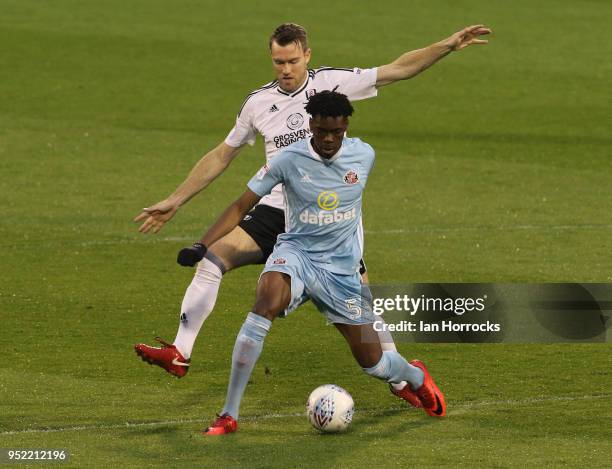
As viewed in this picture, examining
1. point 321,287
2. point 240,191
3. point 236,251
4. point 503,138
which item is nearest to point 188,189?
point 236,251

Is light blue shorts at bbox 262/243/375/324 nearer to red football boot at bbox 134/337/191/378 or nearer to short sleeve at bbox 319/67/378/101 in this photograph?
red football boot at bbox 134/337/191/378

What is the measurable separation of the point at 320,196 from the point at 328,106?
0.53 metres

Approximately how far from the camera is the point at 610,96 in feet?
80.2

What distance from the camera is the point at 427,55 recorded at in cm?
1022

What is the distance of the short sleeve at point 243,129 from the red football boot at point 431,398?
2.06 metres

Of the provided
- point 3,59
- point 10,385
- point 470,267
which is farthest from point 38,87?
point 10,385

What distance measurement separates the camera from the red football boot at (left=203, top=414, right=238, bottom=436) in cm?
886

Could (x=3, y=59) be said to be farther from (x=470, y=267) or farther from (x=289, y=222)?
(x=289, y=222)

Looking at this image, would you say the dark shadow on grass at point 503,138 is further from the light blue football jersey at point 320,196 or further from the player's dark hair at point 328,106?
the player's dark hair at point 328,106

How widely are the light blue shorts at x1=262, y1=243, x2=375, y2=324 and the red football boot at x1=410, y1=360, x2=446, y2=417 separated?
0.59 meters

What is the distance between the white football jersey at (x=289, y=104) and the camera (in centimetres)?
1023

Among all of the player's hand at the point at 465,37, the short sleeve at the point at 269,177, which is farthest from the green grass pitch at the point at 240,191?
the player's hand at the point at 465,37

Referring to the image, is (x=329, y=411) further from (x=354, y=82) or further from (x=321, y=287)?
(x=354, y=82)

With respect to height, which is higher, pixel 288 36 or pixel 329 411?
pixel 288 36
